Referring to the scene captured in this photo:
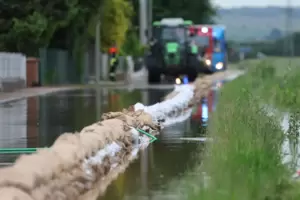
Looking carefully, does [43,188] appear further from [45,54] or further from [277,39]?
[277,39]

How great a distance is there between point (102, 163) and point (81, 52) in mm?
38467

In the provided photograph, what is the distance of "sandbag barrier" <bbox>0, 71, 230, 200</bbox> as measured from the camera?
9523 millimetres

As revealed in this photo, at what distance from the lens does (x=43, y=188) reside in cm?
965

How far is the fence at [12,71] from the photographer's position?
37.7 metres

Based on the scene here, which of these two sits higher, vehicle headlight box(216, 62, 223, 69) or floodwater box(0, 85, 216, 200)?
vehicle headlight box(216, 62, 223, 69)

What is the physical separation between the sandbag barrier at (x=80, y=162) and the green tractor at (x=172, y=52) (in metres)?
30.5

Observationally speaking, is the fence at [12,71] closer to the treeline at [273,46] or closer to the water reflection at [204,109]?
the water reflection at [204,109]

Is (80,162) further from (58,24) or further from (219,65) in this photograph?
(219,65)

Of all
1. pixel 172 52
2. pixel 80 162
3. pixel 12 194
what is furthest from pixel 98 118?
pixel 172 52

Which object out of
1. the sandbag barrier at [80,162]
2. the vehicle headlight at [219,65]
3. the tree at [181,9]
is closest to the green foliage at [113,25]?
the vehicle headlight at [219,65]

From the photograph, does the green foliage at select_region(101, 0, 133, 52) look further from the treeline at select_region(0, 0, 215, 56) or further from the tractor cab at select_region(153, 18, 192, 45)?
the tractor cab at select_region(153, 18, 192, 45)

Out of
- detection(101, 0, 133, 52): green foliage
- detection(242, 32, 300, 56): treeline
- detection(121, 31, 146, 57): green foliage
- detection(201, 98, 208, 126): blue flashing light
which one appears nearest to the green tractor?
detection(101, 0, 133, 52): green foliage

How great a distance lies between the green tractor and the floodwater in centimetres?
1797

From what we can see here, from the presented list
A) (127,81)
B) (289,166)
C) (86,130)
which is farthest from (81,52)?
(289,166)
